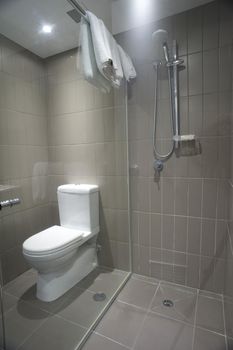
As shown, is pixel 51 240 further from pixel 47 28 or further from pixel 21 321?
pixel 47 28

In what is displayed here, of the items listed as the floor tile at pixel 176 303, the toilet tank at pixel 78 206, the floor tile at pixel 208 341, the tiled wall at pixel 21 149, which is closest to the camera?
the floor tile at pixel 208 341

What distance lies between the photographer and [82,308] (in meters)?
1.46

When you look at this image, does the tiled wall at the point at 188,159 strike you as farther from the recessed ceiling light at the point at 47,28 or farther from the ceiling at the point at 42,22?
the recessed ceiling light at the point at 47,28

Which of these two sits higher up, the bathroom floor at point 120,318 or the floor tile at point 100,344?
the bathroom floor at point 120,318

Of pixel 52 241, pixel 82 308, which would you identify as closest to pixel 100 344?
pixel 82 308

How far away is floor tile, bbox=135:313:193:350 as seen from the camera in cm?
117

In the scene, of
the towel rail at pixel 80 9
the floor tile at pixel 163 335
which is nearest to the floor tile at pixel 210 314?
the floor tile at pixel 163 335

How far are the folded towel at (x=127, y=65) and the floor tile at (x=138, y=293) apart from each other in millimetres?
1747

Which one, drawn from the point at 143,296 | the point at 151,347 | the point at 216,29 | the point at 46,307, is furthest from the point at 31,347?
the point at 216,29

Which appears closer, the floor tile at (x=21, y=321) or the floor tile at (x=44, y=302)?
the floor tile at (x=21, y=321)

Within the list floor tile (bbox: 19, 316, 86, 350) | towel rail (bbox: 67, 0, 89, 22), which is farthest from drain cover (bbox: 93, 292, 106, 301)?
towel rail (bbox: 67, 0, 89, 22)

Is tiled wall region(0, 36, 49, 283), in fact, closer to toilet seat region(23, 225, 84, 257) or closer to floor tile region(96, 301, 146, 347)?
toilet seat region(23, 225, 84, 257)

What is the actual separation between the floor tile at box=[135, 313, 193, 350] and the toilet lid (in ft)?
2.47

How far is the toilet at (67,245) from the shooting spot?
1.41 meters
